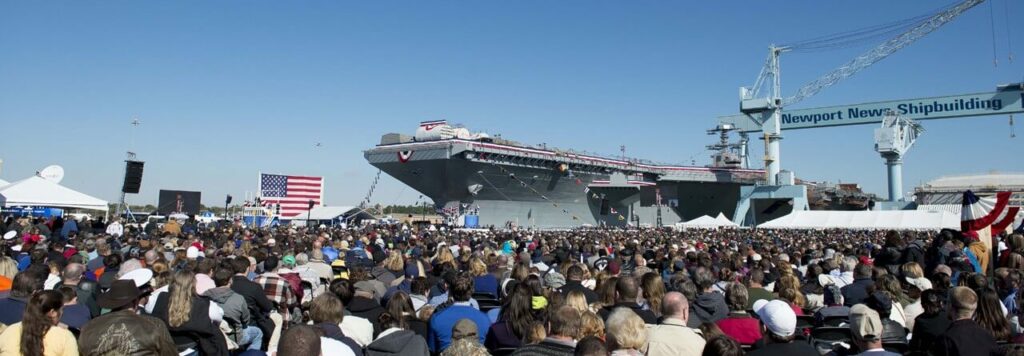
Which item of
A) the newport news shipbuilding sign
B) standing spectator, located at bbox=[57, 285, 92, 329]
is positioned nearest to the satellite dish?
standing spectator, located at bbox=[57, 285, 92, 329]

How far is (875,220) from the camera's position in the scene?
40.9 m

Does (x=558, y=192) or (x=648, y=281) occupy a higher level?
(x=558, y=192)

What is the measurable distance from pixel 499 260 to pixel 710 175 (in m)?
62.2

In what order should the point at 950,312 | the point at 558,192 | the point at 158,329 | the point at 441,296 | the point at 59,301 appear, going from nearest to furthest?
1. the point at 158,329
2. the point at 59,301
3. the point at 950,312
4. the point at 441,296
5. the point at 558,192

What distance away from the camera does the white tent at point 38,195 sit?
91.0ft

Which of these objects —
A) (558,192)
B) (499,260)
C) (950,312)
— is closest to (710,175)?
(558,192)

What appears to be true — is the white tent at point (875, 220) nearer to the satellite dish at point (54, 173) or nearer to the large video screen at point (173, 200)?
the large video screen at point (173, 200)

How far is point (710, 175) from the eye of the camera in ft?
227

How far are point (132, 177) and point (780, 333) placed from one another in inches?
1133

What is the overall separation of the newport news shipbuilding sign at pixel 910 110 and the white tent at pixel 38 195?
55.2 meters

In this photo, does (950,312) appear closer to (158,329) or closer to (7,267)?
(158,329)

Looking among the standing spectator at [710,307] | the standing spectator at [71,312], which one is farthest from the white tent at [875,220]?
the standing spectator at [71,312]

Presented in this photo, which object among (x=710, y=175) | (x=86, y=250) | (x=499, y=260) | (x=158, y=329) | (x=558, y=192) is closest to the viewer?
(x=158, y=329)

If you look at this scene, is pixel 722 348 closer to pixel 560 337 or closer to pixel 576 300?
pixel 560 337
